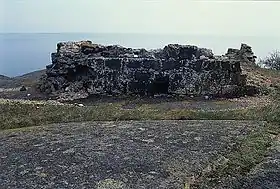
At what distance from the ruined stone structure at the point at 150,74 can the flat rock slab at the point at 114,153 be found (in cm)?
1311

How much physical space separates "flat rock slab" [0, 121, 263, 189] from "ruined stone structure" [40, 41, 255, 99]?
13109 mm

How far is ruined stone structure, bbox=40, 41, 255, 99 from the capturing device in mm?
25297

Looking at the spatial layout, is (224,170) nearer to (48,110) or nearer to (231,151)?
(231,151)

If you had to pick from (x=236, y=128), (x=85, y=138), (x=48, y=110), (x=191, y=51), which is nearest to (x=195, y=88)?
(x=191, y=51)

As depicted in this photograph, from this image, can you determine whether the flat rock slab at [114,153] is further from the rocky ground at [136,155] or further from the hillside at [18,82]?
the hillside at [18,82]

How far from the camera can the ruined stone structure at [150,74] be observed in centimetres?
2530

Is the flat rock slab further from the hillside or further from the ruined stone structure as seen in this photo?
the hillside

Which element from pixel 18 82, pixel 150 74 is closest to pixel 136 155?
pixel 150 74

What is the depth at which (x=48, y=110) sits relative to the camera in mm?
16359

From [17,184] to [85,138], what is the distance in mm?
2999

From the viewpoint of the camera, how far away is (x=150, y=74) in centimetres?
2605

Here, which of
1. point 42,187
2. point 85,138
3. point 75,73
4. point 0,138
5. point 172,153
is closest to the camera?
point 42,187

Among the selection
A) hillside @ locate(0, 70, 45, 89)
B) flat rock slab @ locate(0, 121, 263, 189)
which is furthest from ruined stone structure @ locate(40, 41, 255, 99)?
flat rock slab @ locate(0, 121, 263, 189)

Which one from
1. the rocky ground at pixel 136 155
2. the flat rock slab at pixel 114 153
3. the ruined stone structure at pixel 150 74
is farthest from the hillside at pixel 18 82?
the flat rock slab at pixel 114 153
